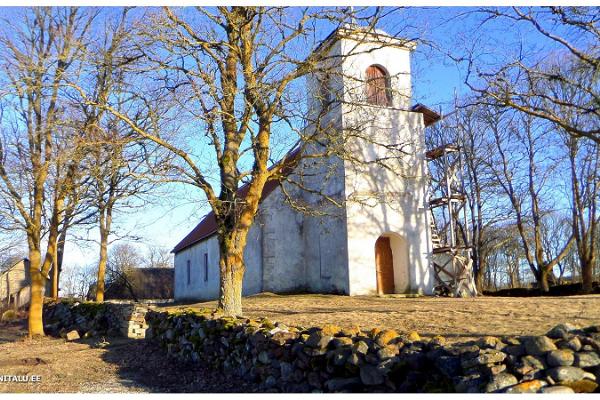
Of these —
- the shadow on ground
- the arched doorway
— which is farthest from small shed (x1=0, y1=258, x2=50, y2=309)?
the shadow on ground

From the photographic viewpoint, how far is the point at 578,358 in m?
4.83

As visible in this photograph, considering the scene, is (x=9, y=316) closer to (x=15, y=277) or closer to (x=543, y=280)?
(x=15, y=277)

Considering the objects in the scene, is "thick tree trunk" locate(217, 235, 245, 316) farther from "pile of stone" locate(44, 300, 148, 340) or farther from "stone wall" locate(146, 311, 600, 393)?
"pile of stone" locate(44, 300, 148, 340)

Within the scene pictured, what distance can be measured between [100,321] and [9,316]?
39.2 feet

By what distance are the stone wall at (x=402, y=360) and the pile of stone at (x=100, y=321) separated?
25.3 ft

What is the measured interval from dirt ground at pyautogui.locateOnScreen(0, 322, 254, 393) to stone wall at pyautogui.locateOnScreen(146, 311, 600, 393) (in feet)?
1.83

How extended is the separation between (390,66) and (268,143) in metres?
11.9

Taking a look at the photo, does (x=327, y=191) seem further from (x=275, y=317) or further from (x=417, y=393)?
(x=417, y=393)

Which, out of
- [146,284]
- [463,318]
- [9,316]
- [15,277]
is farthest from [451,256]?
[15,277]

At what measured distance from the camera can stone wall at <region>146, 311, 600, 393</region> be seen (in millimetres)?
4773

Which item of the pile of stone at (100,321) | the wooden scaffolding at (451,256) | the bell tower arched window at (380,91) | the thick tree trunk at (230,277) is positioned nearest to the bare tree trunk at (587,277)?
the wooden scaffolding at (451,256)

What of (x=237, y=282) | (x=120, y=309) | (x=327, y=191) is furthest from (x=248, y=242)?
(x=237, y=282)

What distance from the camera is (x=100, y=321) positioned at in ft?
58.0

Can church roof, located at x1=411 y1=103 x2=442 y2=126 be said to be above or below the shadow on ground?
above
